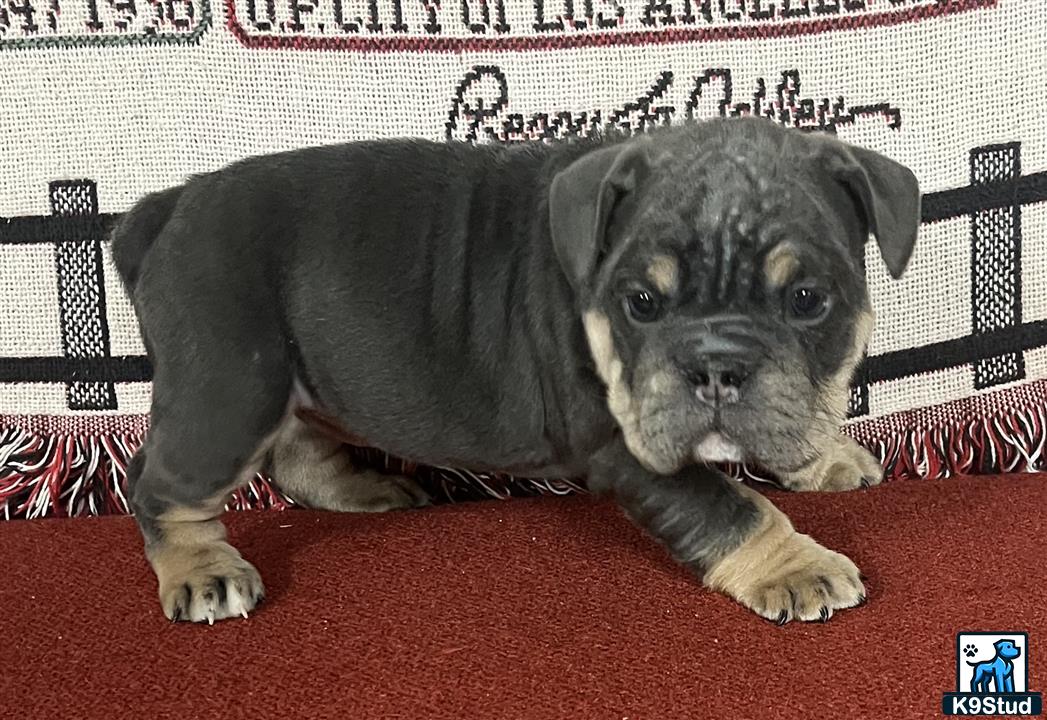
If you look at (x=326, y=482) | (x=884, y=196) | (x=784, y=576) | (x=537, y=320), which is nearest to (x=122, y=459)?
(x=326, y=482)

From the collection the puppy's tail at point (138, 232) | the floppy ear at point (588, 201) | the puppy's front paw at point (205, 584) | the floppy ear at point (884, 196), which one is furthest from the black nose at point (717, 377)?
the puppy's tail at point (138, 232)

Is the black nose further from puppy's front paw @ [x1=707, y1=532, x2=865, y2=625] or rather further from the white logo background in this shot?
the white logo background

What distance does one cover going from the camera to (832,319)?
82.4 inches

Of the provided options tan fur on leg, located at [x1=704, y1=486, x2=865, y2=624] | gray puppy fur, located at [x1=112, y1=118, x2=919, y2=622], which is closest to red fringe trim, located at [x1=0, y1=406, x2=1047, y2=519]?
gray puppy fur, located at [x1=112, y1=118, x2=919, y2=622]

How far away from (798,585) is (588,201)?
31.3 inches

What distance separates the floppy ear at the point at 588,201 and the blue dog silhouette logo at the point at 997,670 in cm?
95

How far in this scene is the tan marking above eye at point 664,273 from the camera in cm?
204

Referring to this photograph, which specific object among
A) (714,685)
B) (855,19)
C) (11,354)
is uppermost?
(855,19)

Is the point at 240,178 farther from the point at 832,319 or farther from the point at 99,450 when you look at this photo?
the point at 832,319

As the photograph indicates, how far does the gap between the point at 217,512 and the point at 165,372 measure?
329mm

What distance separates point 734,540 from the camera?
219cm

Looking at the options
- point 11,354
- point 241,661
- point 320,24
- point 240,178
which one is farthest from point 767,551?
point 11,354

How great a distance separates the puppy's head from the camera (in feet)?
6.61

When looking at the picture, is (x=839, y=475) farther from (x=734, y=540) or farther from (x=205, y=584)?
(x=205, y=584)
